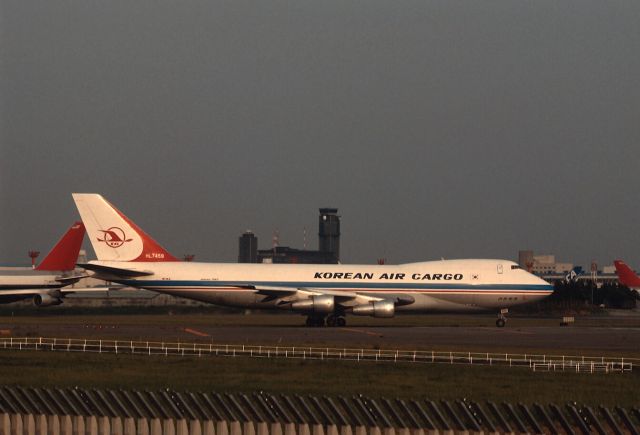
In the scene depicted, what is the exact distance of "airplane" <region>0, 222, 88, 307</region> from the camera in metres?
81.2

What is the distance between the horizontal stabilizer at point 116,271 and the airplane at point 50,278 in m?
12.3

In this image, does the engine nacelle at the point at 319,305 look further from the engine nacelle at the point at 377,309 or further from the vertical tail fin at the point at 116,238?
the vertical tail fin at the point at 116,238

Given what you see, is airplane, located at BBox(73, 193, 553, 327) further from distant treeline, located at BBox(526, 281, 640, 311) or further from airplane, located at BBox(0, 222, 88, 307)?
A: distant treeline, located at BBox(526, 281, 640, 311)

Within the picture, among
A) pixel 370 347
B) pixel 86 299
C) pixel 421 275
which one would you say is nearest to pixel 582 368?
pixel 370 347

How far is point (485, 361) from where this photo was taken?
38.9 metres

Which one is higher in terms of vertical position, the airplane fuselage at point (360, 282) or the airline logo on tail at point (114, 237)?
the airline logo on tail at point (114, 237)

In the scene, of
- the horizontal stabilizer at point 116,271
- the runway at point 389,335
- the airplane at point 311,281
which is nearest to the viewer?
Result: the runway at point 389,335

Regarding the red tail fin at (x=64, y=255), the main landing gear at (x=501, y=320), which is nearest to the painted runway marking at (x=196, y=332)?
the main landing gear at (x=501, y=320)

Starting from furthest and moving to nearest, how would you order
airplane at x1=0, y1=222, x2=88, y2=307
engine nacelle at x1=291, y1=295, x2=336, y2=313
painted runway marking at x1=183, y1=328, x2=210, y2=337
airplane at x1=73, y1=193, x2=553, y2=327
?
airplane at x1=0, y1=222, x2=88, y2=307 < airplane at x1=73, y1=193, x2=553, y2=327 < engine nacelle at x1=291, y1=295, x2=336, y2=313 < painted runway marking at x1=183, y1=328, x2=210, y2=337

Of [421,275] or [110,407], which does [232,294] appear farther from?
[110,407]

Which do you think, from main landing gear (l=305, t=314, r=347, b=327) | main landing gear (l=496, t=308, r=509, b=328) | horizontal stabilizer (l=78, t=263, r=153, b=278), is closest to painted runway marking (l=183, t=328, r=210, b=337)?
horizontal stabilizer (l=78, t=263, r=153, b=278)

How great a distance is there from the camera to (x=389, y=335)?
56.0 metres

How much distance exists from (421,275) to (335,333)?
11647mm

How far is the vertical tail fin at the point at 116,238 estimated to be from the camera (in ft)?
222
